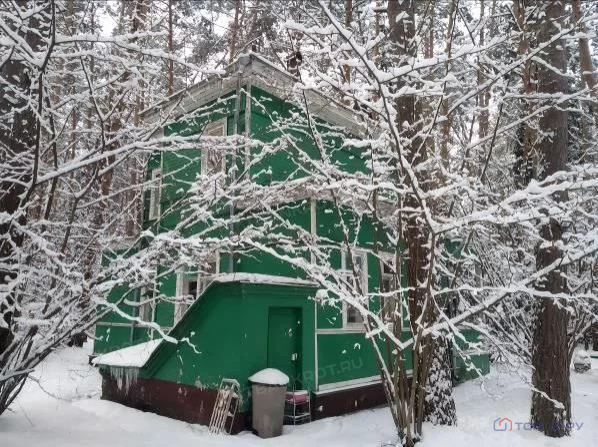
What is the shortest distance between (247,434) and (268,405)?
580mm

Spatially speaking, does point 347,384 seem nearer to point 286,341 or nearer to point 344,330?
point 344,330

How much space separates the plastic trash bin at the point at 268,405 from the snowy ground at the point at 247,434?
0.54 ft

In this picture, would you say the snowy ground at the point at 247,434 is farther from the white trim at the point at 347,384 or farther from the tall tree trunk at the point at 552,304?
the white trim at the point at 347,384

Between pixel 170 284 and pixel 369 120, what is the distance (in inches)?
324

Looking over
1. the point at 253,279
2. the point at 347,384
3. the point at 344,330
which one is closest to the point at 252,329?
the point at 253,279

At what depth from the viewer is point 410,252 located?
5.68m

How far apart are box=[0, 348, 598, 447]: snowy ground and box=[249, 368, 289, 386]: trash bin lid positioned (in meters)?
0.81

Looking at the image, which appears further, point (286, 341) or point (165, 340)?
point (165, 340)

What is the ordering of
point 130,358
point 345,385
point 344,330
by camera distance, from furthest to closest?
point 344,330, point 130,358, point 345,385

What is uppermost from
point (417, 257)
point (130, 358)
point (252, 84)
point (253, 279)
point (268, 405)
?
point (252, 84)

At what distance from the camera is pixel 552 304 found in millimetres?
6410

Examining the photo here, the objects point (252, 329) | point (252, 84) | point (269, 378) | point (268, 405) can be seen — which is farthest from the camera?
point (252, 84)

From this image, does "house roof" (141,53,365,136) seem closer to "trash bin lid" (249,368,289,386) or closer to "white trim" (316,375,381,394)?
"trash bin lid" (249,368,289,386)

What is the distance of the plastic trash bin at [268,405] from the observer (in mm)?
7016
